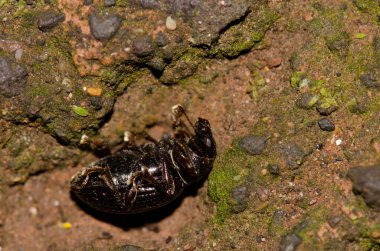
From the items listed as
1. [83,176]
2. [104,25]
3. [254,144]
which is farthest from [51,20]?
[254,144]

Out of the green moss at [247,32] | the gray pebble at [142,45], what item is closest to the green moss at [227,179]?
the green moss at [247,32]

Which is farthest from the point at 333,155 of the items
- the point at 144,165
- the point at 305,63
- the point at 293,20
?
the point at 144,165

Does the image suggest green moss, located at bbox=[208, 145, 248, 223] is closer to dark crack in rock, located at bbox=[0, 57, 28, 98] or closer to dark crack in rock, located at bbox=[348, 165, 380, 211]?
dark crack in rock, located at bbox=[348, 165, 380, 211]

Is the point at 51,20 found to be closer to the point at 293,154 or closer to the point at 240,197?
the point at 240,197

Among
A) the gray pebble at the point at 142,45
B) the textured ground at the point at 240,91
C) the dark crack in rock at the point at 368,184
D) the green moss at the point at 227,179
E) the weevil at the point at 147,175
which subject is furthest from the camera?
the weevil at the point at 147,175

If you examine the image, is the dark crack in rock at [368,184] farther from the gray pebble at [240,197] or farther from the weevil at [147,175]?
the weevil at [147,175]

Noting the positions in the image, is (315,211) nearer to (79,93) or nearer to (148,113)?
(148,113)
